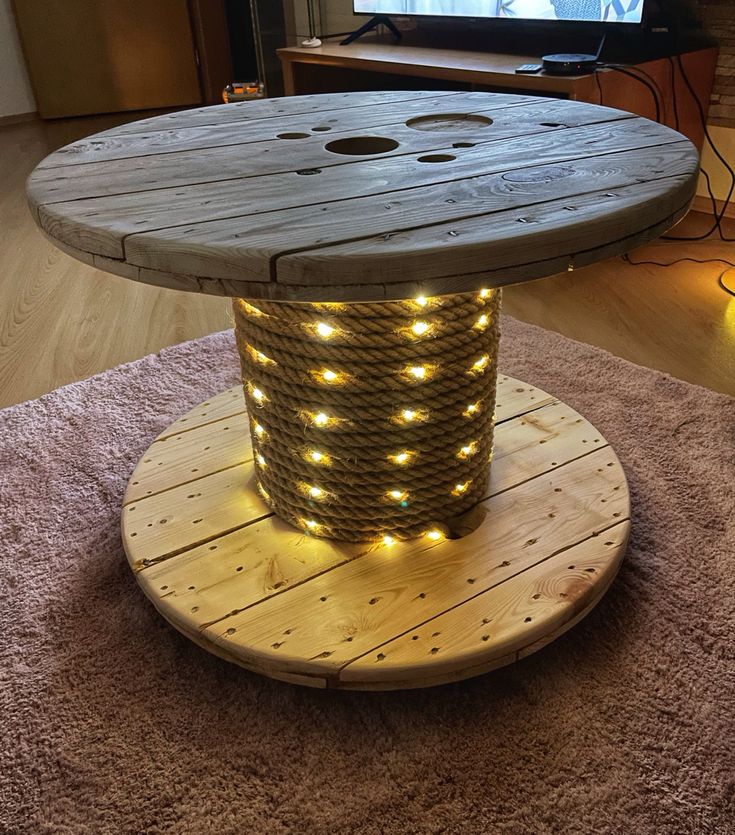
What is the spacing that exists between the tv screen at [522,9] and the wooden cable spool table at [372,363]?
3.56ft

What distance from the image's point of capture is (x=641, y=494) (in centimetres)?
123

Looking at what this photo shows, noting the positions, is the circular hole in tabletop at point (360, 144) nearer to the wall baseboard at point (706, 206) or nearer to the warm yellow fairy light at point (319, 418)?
the warm yellow fairy light at point (319, 418)

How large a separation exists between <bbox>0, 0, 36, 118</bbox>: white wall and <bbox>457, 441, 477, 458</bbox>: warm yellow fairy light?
4236 millimetres

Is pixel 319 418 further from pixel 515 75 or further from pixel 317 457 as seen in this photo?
pixel 515 75

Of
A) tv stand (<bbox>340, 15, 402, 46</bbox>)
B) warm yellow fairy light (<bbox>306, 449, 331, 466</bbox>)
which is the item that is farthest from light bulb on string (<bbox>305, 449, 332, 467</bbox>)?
tv stand (<bbox>340, 15, 402, 46</bbox>)

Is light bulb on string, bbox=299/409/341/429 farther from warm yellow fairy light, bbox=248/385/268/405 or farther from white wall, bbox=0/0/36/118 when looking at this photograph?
white wall, bbox=0/0/36/118

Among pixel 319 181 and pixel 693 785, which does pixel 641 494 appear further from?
pixel 319 181

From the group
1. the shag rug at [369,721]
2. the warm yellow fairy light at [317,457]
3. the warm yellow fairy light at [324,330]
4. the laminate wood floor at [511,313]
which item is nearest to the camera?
the shag rug at [369,721]

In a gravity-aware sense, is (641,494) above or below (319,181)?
below

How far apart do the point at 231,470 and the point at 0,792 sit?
54 centimetres

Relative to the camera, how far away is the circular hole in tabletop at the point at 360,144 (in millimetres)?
1068

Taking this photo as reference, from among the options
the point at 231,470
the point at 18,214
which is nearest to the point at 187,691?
the point at 231,470

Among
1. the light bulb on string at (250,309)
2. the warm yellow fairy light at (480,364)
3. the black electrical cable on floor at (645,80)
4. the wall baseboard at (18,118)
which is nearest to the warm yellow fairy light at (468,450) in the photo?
the warm yellow fairy light at (480,364)

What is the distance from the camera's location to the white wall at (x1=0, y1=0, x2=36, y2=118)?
13.4 ft
